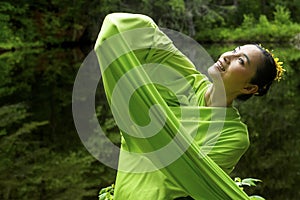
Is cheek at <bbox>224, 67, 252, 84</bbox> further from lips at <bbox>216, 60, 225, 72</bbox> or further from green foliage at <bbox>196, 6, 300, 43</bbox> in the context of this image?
green foliage at <bbox>196, 6, 300, 43</bbox>

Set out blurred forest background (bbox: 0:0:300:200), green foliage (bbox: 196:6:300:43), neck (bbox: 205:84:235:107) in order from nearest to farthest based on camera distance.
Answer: neck (bbox: 205:84:235:107), blurred forest background (bbox: 0:0:300:200), green foliage (bbox: 196:6:300:43)

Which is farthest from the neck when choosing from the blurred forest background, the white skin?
the blurred forest background

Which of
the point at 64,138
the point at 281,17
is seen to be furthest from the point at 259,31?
the point at 64,138

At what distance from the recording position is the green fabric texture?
4.79ft

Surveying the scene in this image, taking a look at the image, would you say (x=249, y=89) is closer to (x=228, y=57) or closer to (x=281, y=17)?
(x=228, y=57)

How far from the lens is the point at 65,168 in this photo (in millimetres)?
8156

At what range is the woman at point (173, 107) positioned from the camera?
1466mm

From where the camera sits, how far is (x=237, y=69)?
1.74 metres

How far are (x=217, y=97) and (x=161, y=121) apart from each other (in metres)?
0.35

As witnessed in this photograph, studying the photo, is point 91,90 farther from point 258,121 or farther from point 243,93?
point 258,121

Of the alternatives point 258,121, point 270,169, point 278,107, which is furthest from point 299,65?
point 270,169

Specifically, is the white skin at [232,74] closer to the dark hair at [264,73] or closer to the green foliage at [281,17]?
the dark hair at [264,73]

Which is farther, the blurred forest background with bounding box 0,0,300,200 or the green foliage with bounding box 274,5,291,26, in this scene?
the green foliage with bounding box 274,5,291,26

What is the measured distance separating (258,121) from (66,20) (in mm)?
30139
